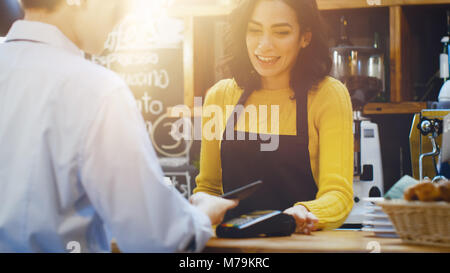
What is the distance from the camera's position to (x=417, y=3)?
1.86 meters

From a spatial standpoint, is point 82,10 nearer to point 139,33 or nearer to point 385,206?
point 385,206

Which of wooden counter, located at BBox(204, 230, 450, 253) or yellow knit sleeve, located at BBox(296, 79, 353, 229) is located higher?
yellow knit sleeve, located at BBox(296, 79, 353, 229)

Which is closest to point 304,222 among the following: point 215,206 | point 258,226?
point 258,226

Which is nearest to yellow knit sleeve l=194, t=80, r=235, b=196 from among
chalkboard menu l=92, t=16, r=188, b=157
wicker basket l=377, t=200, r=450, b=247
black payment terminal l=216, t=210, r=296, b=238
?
black payment terminal l=216, t=210, r=296, b=238

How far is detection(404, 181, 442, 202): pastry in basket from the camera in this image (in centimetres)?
91

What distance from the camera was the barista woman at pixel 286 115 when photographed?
1400 millimetres

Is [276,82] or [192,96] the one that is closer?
[276,82]

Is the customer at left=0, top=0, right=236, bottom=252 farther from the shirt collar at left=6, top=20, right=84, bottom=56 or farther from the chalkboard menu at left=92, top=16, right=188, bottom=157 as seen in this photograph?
the chalkboard menu at left=92, top=16, right=188, bottom=157

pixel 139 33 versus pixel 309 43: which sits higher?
pixel 139 33

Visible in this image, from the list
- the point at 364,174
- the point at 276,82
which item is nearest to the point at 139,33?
the point at 276,82

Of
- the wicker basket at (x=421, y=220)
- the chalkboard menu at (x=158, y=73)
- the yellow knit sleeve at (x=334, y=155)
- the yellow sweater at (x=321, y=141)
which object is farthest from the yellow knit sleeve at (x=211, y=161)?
the wicker basket at (x=421, y=220)

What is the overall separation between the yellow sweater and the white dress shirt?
56 centimetres

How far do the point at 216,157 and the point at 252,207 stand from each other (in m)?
0.38
